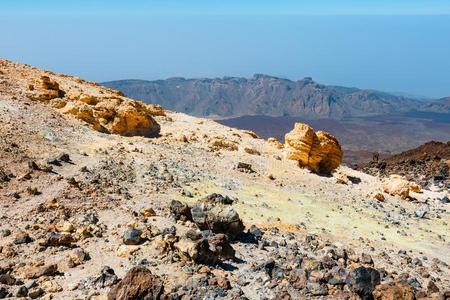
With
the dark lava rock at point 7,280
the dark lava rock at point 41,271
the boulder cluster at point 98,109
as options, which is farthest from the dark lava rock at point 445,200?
the dark lava rock at point 7,280

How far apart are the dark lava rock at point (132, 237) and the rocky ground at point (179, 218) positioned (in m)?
0.04

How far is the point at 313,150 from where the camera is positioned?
2994cm

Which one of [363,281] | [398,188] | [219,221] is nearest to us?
[363,281]

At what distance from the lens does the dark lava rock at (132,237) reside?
526 inches

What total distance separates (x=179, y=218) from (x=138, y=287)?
5.06 meters

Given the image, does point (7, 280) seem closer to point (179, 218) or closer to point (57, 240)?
point (57, 240)

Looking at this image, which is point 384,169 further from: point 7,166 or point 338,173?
point 7,166

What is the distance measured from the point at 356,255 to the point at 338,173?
14418 mm

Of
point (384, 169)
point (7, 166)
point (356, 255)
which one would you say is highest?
point (7, 166)

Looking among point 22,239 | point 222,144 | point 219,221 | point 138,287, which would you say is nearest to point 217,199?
point 219,221

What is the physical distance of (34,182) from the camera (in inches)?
672

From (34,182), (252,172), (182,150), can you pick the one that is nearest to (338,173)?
(252,172)

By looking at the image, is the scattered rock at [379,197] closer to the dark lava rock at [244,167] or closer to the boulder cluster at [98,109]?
the dark lava rock at [244,167]

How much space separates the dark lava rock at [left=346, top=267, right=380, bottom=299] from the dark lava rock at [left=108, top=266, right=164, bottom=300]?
431 centimetres
